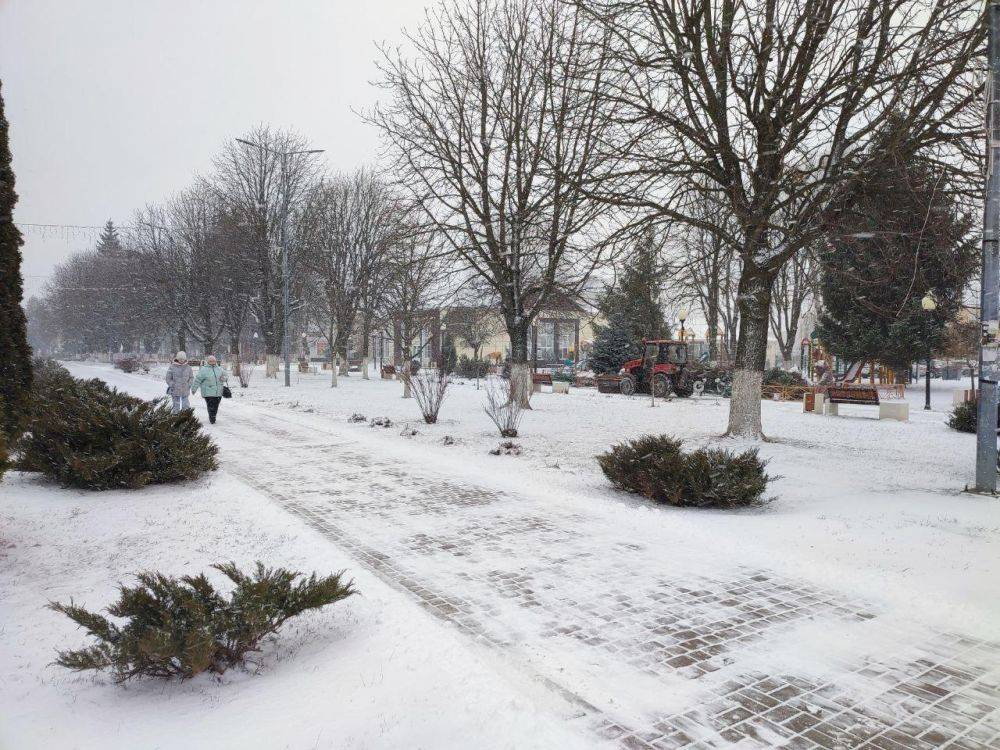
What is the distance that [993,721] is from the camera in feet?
9.96

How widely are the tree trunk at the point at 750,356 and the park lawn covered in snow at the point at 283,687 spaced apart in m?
9.48

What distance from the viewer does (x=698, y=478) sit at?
24.4 feet

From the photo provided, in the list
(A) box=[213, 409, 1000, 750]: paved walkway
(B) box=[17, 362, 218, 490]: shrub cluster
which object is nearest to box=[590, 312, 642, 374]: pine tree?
(B) box=[17, 362, 218, 490]: shrub cluster

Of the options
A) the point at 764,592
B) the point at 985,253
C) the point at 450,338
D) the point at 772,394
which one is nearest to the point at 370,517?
the point at 764,592

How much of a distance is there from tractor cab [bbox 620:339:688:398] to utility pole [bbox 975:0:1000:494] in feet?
57.5

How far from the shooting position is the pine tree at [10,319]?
575 cm

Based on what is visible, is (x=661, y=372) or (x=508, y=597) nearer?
(x=508, y=597)

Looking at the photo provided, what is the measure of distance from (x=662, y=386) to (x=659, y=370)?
0.69 meters

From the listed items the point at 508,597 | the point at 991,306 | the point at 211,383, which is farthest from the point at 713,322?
the point at 508,597

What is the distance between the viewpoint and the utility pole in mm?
7781

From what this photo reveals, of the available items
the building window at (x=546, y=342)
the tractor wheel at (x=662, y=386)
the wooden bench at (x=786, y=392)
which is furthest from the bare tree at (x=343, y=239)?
the building window at (x=546, y=342)

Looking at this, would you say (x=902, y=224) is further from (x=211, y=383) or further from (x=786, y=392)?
(x=786, y=392)

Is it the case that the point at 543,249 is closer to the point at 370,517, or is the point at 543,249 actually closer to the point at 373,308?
the point at 370,517

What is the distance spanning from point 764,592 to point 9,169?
7312 millimetres
